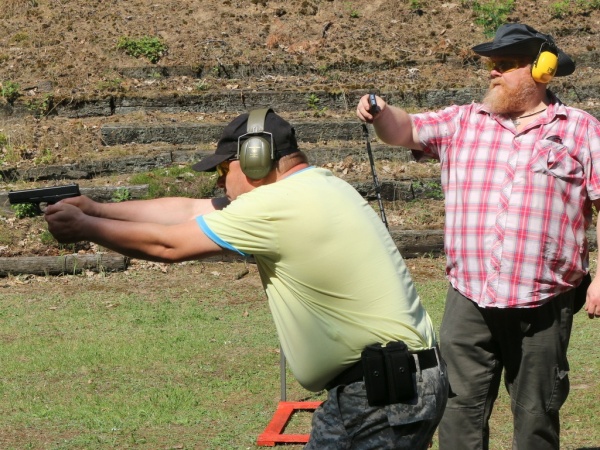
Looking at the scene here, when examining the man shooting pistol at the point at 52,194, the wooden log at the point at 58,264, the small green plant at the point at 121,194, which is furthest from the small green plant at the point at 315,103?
the man shooting pistol at the point at 52,194

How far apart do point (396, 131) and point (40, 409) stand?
3188 mm

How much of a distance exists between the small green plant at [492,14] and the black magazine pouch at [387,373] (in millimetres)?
13784

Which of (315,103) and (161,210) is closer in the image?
(161,210)

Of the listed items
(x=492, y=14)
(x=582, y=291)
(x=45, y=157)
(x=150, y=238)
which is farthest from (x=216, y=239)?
(x=492, y=14)

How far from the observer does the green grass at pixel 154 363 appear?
5930 millimetres

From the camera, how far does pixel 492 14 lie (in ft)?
54.1

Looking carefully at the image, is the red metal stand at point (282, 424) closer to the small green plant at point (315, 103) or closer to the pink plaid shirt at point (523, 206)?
the pink plaid shirt at point (523, 206)

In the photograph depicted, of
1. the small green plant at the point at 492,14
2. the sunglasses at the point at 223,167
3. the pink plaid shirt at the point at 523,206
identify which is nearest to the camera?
the sunglasses at the point at 223,167

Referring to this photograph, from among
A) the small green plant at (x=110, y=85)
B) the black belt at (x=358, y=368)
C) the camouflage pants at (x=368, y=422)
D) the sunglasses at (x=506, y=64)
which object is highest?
the sunglasses at (x=506, y=64)

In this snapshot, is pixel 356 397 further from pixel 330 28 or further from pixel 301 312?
pixel 330 28

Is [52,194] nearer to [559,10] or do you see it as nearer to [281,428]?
[281,428]

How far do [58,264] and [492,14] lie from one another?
9531 millimetres

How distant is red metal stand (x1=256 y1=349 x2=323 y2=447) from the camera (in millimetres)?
5633

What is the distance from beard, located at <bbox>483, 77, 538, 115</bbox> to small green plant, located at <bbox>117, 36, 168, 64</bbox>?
1134 centimetres
